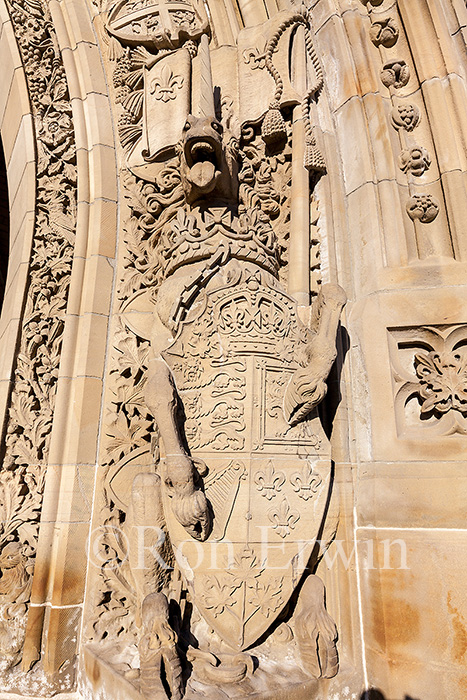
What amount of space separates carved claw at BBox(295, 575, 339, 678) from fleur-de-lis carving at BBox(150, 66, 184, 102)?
3.28 m

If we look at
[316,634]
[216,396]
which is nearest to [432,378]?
[216,396]

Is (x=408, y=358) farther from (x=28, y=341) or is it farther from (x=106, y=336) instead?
(x=28, y=341)

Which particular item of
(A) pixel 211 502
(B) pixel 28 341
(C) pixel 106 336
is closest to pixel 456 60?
(C) pixel 106 336

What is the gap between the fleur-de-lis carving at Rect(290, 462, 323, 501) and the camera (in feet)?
7.66

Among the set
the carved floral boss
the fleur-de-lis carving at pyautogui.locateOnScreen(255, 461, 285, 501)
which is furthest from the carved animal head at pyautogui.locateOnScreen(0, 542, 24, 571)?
the carved floral boss

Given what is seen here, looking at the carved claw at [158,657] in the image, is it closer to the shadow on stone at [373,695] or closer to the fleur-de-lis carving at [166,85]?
the shadow on stone at [373,695]

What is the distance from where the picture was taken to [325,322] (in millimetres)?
2463

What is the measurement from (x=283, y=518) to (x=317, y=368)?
75cm

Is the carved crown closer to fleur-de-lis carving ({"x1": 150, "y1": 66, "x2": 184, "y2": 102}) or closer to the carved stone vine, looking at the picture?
fleur-de-lis carving ({"x1": 150, "y1": 66, "x2": 184, "y2": 102})

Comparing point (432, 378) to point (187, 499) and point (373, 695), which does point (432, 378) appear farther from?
point (373, 695)

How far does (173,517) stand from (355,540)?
0.96 m

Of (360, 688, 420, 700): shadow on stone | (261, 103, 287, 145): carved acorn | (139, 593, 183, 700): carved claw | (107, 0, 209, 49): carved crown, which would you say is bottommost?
(360, 688, 420, 700): shadow on stone

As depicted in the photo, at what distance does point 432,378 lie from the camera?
2488 millimetres

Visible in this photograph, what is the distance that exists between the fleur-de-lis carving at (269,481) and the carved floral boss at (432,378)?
73cm
